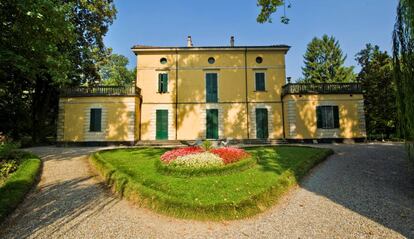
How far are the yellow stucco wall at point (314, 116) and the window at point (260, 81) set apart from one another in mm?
2699

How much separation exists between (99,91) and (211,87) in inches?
375

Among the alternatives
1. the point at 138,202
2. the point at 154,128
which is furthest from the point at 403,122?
Result: the point at 154,128

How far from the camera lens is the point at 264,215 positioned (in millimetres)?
5277

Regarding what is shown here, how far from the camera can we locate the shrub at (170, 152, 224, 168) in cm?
804

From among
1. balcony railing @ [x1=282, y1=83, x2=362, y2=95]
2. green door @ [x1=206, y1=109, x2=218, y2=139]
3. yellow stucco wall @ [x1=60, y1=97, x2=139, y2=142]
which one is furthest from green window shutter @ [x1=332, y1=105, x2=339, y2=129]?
yellow stucco wall @ [x1=60, y1=97, x2=139, y2=142]

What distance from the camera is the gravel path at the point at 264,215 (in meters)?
4.50

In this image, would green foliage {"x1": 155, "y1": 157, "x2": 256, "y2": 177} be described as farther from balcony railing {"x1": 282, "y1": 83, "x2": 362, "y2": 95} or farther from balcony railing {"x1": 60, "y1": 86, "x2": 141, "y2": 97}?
balcony railing {"x1": 282, "y1": 83, "x2": 362, "y2": 95}

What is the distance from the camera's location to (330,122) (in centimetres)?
1877

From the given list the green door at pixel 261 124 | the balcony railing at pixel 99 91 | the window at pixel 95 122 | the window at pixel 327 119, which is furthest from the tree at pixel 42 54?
the window at pixel 327 119

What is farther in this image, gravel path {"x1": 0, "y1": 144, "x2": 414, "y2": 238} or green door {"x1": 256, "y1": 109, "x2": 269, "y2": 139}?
green door {"x1": 256, "y1": 109, "x2": 269, "y2": 139}

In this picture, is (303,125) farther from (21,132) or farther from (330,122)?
(21,132)

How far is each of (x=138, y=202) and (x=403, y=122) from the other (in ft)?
23.5

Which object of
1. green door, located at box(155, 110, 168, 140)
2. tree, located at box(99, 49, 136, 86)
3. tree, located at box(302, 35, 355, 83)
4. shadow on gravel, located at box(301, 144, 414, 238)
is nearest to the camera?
shadow on gravel, located at box(301, 144, 414, 238)

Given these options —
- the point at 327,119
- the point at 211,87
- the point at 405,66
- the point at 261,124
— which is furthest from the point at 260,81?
the point at 405,66
